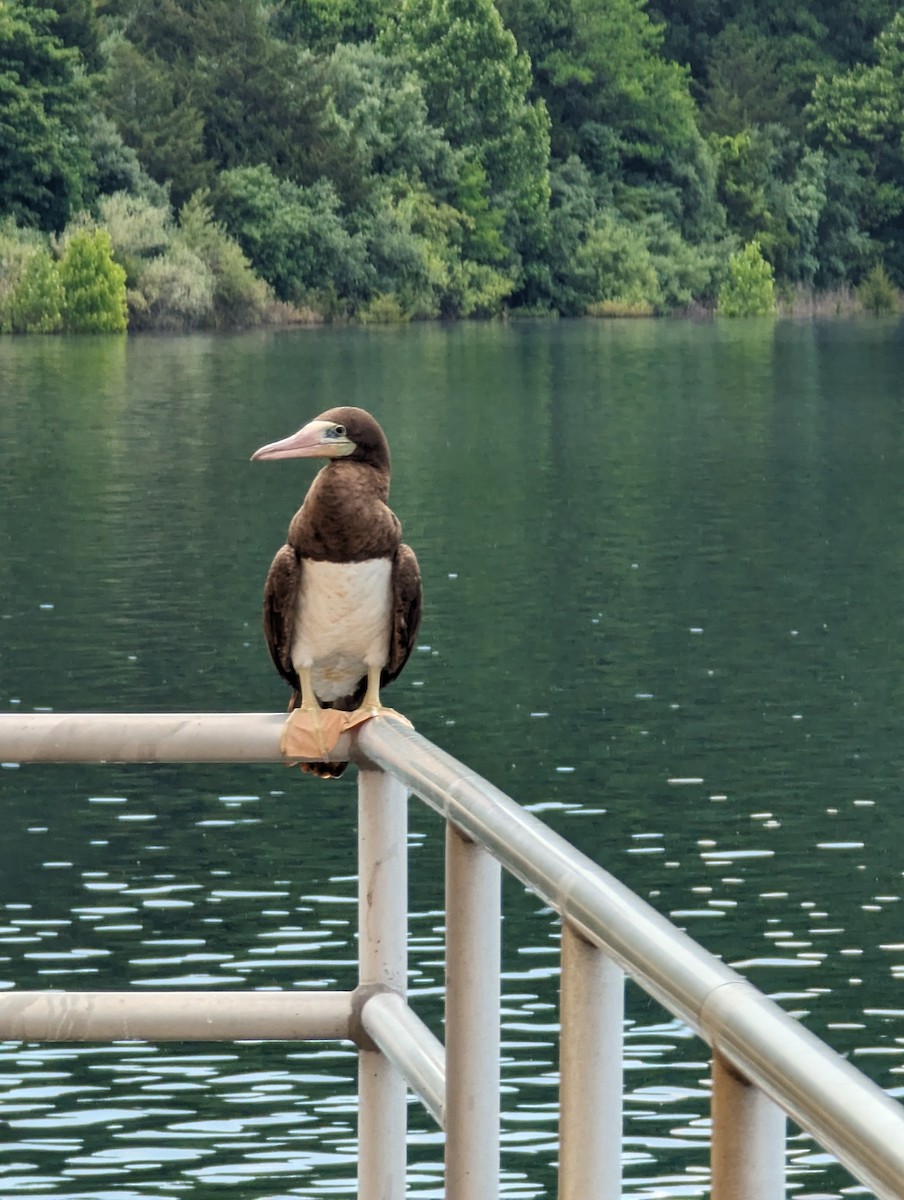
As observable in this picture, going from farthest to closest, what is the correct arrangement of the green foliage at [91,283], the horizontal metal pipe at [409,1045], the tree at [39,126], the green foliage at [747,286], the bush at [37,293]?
1. the green foliage at [747,286]
2. the tree at [39,126]
3. the bush at [37,293]
4. the green foliage at [91,283]
5. the horizontal metal pipe at [409,1045]

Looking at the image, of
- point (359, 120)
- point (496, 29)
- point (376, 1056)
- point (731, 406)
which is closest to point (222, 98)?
point (359, 120)

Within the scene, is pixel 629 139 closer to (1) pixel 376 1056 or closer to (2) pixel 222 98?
(2) pixel 222 98

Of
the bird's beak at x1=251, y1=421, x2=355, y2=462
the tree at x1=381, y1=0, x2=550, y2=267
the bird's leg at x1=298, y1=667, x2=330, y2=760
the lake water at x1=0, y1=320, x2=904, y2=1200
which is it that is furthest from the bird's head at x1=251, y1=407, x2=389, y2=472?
the tree at x1=381, y1=0, x2=550, y2=267

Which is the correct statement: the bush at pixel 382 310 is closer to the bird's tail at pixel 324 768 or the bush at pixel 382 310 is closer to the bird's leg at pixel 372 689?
the bird's leg at pixel 372 689

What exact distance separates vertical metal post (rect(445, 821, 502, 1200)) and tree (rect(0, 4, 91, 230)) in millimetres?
65347

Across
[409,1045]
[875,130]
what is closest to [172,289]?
[875,130]

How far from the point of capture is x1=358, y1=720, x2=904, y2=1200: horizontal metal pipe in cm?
131

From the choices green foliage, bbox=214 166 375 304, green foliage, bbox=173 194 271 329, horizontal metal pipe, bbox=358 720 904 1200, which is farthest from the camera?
green foliage, bbox=214 166 375 304

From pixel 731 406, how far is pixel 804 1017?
38950 mm

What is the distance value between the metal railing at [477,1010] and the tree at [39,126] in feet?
213

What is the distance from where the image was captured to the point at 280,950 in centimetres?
1280

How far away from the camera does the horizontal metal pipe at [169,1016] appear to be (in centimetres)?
282

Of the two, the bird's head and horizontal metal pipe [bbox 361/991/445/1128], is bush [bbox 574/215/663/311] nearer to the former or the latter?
the bird's head

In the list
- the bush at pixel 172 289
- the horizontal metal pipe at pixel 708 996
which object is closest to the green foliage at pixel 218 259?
the bush at pixel 172 289
